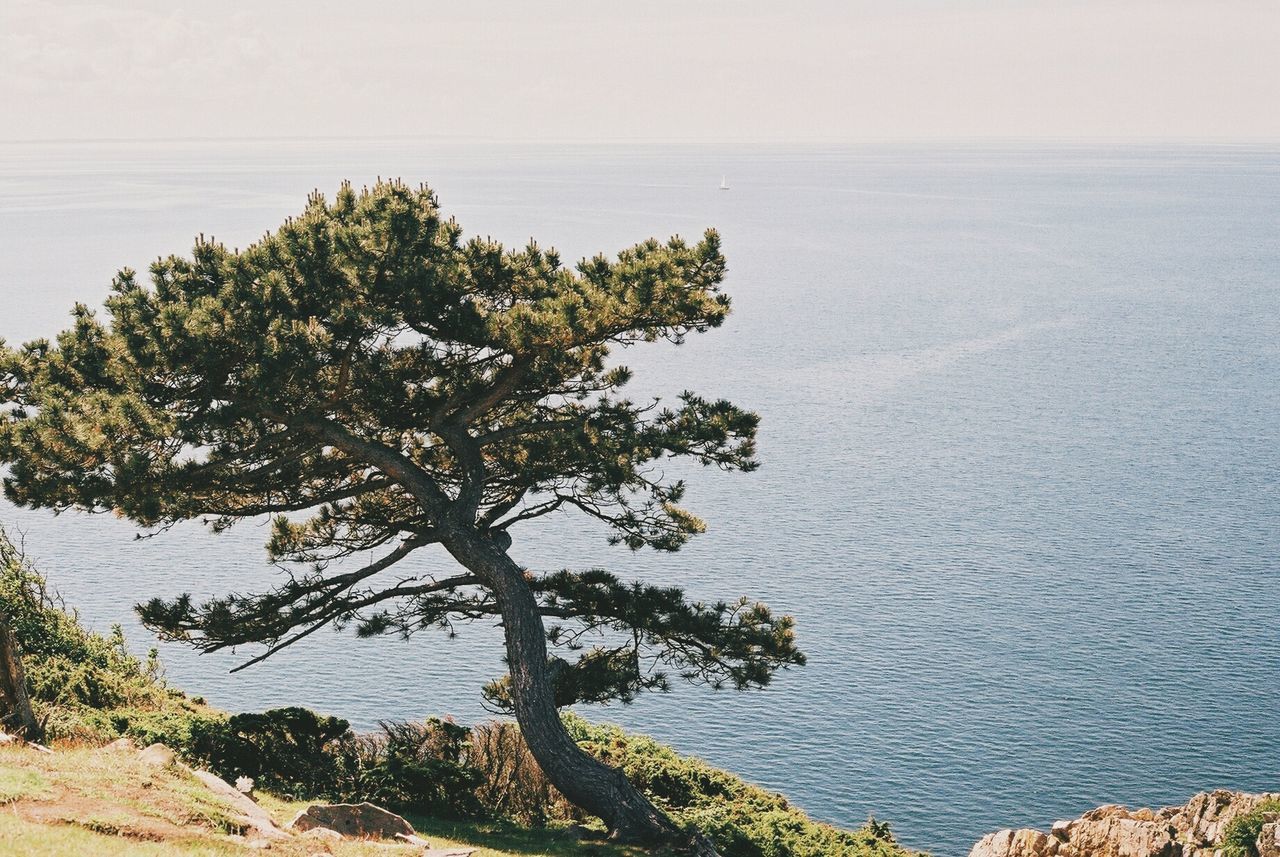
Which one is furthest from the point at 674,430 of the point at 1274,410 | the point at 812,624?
the point at 1274,410

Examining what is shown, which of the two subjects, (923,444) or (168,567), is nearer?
(168,567)

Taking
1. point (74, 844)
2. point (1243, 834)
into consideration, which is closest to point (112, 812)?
point (74, 844)

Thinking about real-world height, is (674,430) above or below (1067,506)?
above

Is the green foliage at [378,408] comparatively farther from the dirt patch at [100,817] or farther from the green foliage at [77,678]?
the dirt patch at [100,817]

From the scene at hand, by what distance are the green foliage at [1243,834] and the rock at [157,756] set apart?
77.7 ft

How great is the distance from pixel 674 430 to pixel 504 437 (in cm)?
365

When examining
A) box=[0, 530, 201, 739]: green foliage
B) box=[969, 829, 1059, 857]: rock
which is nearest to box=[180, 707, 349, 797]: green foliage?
box=[0, 530, 201, 739]: green foliage

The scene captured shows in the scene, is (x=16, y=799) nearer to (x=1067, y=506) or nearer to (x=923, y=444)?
(x=1067, y=506)

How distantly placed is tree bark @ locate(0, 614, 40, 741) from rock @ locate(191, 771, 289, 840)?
530 centimetres

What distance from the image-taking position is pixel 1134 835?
30203 millimetres

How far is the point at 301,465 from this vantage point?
24.9 meters

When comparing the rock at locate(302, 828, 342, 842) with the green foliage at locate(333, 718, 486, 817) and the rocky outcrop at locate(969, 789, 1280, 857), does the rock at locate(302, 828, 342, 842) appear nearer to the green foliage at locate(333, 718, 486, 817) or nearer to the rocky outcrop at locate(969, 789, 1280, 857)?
the green foliage at locate(333, 718, 486, 817)

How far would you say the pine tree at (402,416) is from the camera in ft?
71.8

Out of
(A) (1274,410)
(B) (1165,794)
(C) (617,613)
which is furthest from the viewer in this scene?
(A) (1274,410)
